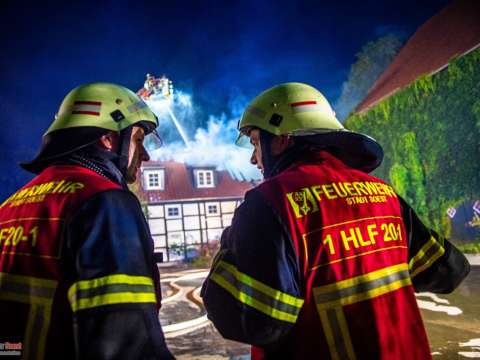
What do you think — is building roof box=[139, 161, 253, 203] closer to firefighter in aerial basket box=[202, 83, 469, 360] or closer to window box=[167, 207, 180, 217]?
window box=[167, 207, 180, 217]

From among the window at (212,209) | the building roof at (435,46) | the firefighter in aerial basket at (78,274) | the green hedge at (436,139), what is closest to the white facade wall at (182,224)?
the window at (212,209)

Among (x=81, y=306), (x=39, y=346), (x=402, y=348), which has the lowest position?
(x=402, y=348)

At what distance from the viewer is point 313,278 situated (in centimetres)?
164

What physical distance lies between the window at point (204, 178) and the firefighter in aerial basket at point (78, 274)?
22707mm

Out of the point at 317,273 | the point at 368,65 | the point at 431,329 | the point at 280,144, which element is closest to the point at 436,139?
the point at 431,329

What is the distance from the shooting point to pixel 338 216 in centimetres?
173

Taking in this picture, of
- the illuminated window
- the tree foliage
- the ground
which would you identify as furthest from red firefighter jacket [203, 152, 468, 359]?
the tree foliage

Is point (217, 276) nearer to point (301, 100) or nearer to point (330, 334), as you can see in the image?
point (330, 334)

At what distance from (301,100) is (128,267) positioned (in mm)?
1570

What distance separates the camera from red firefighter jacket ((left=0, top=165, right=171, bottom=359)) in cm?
139

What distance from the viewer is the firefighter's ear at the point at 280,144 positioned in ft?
7.38

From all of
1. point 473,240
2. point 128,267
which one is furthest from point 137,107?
point 473,240

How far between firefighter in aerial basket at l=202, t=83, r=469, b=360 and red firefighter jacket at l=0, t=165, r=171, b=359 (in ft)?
1.35

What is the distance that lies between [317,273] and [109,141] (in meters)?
1.51
